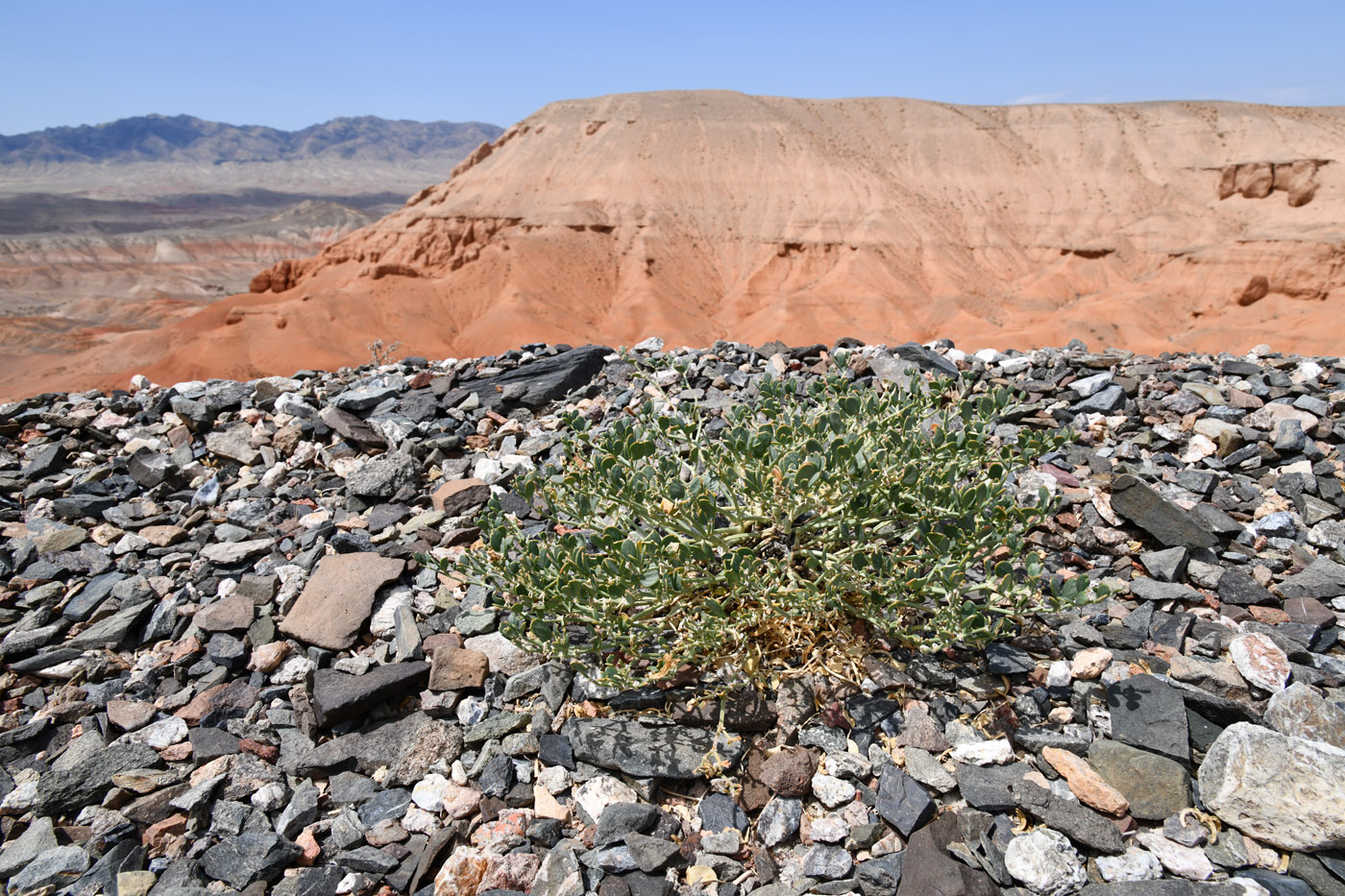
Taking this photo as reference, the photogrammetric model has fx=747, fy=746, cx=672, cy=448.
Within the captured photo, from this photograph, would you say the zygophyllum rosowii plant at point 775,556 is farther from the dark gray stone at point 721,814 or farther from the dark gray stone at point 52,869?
the dark gray stone at point 52,869

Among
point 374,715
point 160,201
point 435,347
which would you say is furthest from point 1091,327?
point 160,201

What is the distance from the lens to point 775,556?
3.15 meters

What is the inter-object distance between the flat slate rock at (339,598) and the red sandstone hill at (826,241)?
15.5m

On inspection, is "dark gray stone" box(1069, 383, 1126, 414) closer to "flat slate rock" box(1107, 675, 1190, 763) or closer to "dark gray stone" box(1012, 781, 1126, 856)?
"flat slate rock" box(1107, 675, 1190, 763)

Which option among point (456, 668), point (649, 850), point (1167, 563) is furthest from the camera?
point (1167, 563)

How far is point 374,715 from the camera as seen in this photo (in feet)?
10.1

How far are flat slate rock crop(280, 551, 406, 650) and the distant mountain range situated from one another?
189 meters

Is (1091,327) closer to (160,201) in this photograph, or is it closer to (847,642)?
(847,642)

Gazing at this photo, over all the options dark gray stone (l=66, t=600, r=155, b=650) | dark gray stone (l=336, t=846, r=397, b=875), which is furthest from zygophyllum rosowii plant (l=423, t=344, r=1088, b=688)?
dark gray stone (l=66, t=600, r=155, b=650)

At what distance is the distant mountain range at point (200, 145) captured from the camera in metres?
165

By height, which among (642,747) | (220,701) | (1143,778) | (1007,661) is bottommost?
(220,701)

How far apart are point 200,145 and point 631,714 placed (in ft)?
741

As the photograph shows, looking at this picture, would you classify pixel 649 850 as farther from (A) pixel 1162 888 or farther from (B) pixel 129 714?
(B) pixel 129 714

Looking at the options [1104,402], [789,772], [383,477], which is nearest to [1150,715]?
[789,772]
